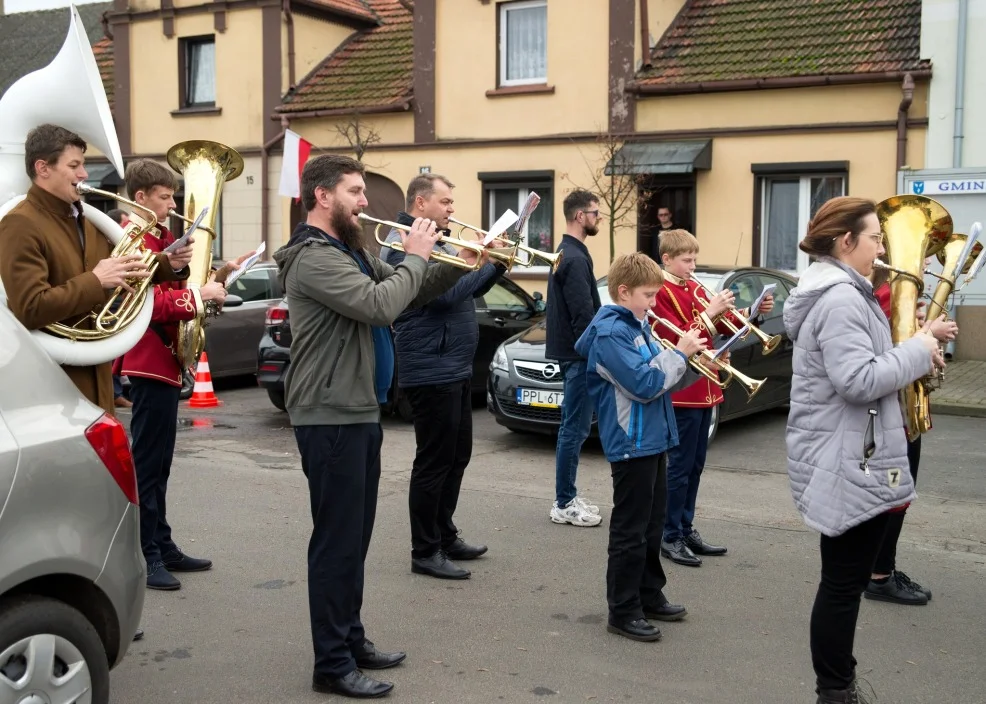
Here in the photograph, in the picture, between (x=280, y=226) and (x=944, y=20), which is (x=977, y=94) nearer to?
(x=944, y=20)

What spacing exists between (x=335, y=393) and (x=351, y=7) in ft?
64.5

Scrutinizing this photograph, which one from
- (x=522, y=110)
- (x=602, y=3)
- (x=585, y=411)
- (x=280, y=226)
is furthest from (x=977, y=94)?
(x=280, y=226)

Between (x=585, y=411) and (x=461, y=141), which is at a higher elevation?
(x=461, y=141)

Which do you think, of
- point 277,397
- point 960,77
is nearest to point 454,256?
point 277,397

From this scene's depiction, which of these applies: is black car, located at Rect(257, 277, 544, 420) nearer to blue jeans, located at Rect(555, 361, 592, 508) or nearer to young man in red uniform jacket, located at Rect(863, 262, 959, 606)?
blue jeans, located at Rect(555, 361, 592, 508)

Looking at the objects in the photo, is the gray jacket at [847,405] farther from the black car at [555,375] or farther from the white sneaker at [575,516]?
the black car at [555,375]

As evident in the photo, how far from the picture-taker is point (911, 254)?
4766 millimetres

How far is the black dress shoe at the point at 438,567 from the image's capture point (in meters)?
5.86

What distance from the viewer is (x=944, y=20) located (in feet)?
49.9

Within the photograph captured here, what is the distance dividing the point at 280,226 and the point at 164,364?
16238 millimetres

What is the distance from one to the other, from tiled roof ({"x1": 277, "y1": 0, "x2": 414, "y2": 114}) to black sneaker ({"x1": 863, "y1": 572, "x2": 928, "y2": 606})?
1515 cm

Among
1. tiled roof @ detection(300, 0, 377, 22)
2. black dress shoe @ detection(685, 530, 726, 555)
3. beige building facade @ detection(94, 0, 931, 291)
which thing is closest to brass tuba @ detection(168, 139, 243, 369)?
black dress shoe @ detection(685, 530, 726, 555)

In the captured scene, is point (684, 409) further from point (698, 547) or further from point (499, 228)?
point (499, 228)

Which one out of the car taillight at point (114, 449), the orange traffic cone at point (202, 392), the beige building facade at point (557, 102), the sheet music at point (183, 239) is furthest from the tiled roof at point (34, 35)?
the car taillight at point (114, 449)
